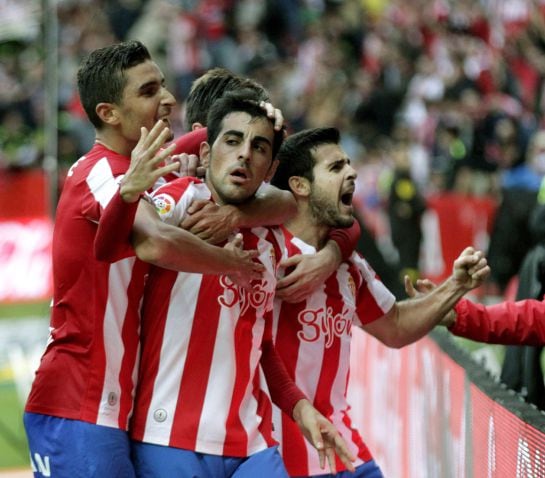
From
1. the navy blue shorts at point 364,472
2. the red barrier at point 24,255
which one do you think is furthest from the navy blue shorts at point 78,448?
the red barrier at point 24,255

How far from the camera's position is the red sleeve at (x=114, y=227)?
3.73 meters

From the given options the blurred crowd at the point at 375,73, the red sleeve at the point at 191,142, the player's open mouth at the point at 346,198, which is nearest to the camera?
the red sleeve at the point at 191,142

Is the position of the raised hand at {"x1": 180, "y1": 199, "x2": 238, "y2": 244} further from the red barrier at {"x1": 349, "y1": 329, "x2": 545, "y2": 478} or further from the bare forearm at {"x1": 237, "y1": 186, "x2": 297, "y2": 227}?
the red barrier at {"x1": 349, "y1": 329, "x2": 545, "y2": 478}

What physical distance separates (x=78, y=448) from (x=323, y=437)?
0.84 m

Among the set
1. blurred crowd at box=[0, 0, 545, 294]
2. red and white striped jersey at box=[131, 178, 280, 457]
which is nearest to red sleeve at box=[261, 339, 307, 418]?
→ red and white striped jersey at box=[131, 178, 280, 457]

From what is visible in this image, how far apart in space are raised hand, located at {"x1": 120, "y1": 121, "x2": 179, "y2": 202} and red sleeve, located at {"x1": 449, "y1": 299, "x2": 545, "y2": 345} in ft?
6.02

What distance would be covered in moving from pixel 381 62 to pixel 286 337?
53.8 ft

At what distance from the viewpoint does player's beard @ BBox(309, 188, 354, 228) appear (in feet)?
16.6

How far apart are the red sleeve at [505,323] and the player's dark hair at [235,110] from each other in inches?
50.2

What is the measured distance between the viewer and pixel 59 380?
13.2ft

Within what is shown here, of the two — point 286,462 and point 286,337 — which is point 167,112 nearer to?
point 286,337

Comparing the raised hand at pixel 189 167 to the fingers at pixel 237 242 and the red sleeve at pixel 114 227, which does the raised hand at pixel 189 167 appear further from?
the red sleeve at pixel 114 227

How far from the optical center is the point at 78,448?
3951 millimetres

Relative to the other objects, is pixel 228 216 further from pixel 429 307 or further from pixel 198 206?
pixel 429 307
